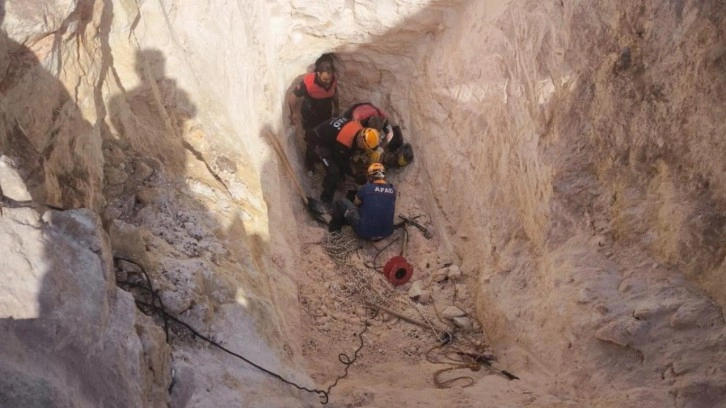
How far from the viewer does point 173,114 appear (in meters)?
4.43

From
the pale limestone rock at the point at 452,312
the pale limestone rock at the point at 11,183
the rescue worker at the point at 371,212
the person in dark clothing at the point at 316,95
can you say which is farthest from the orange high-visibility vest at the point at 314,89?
the pale limestone rock at the point at 11,183

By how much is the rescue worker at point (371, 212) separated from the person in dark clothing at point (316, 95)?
1124 mm

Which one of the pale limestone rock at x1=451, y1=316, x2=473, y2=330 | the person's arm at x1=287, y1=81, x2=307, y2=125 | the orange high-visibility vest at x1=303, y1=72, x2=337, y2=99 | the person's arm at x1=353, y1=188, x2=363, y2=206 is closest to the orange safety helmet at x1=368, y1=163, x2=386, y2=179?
the person's arm at x1=353, y1=188, x2=363, y2=206

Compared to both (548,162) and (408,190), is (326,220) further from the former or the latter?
(548,162)

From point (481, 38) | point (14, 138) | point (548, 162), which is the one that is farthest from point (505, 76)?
point (14, 138)

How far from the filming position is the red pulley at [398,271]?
18.9ft

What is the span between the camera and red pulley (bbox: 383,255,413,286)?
577 centimetres

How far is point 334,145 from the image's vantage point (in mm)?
6719

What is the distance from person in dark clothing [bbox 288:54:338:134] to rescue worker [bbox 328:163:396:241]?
3.69 ft

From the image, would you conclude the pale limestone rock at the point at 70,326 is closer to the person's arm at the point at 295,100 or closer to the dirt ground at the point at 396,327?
the dirt ground at the point at 396,327

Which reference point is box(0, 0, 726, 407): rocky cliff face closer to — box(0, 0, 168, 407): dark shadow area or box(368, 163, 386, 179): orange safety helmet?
box(0, 0, 168, 407): dark shadow area

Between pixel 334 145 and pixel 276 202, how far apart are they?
1.77 m

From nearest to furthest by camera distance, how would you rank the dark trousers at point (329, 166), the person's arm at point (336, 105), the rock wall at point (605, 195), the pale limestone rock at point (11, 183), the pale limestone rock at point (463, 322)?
the pale limestone rock at point (11, 183)
the rock wall at point (605, 195)
the pale limestone rock at point (463, 322)
the dark trousers at point (329, 166)
the person's arm at point (336, 105)

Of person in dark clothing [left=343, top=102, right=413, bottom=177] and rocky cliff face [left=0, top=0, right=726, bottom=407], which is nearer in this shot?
rocky cliff face [left=0, top=0, right=726, bottom=407]
